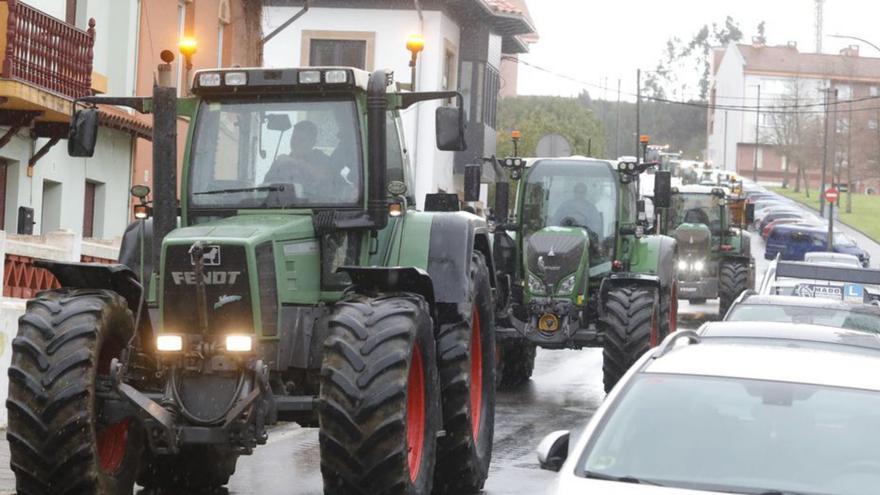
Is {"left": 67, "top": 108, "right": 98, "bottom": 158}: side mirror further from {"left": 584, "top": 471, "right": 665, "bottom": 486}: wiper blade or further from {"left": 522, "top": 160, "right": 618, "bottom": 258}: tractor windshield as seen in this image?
{"left": 522, "top": 160, "right": 618, "bottom": 258}: tractor windshield

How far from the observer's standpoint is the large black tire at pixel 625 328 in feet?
58.3

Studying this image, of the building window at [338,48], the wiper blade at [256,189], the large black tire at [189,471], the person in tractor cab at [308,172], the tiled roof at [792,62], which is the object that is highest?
the tiled roof at [792,62]

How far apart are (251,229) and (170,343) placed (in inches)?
33.8

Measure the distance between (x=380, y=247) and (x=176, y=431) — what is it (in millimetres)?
2242

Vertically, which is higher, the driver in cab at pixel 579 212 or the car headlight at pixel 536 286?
the driver in cab at pixel 579 212

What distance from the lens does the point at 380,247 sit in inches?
Answer: 435

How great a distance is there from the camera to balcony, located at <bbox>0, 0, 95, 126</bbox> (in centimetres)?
1880

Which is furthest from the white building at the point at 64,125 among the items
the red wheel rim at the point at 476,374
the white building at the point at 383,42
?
the white building at the point at 383,42

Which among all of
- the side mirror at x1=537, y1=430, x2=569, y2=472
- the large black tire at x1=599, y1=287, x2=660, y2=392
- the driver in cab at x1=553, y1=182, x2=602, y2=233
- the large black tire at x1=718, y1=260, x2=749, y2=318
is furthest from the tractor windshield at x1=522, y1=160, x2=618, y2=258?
the large black tire at x1=718, y1=260, x2=749, y2=318

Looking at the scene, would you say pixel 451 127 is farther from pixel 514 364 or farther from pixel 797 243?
pixel 797 243

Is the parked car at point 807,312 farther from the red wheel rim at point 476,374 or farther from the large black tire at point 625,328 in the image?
the red wheel rim at point 476,374

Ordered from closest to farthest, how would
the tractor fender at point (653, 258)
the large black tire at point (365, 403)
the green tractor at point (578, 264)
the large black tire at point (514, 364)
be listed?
the large black tire at point (365, 403) → the green tractor at point (578, 264) → the large black tire at point (514, 364) → the tractor fender at point (653, 258)

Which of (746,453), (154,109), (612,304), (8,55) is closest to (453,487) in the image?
(154,109)

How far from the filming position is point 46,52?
790 inches
